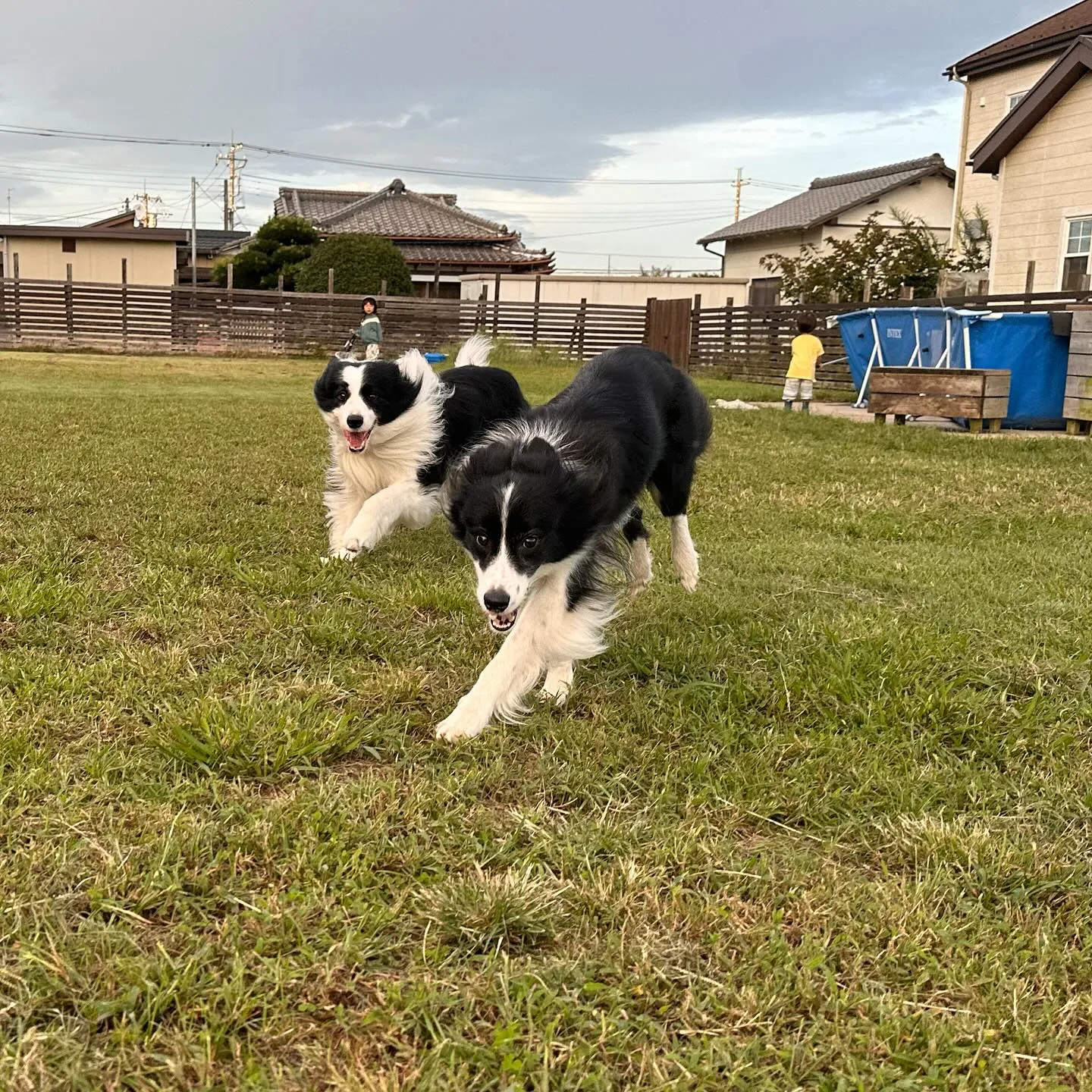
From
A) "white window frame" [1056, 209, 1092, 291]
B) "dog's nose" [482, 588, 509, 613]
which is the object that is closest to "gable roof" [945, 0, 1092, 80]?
"white window frame" [1056, 209, 1092, 291]

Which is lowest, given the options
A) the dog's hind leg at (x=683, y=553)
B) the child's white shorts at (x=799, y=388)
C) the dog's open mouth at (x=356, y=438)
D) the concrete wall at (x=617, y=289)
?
the dog's hind leg at (x=683, y=553)

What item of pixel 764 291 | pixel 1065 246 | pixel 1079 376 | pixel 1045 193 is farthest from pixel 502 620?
pixel 764 291

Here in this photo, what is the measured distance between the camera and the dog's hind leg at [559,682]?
307 centimetres

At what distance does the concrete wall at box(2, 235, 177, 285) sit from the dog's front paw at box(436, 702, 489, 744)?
36.7 meters

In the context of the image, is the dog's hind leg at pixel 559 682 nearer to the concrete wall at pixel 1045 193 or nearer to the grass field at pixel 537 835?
the grass field at pixel 537 835

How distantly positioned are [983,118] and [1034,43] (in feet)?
7.58

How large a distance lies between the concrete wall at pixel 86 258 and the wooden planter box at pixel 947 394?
3102 centimetres

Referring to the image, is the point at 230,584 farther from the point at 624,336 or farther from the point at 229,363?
the point at 624,336

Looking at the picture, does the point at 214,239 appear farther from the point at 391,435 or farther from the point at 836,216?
the point at 391,435

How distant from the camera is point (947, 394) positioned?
36.4ft

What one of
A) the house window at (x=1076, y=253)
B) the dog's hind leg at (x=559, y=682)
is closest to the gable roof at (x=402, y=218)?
the house window at (x=1076, y=253)

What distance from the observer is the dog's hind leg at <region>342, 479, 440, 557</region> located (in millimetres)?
4742

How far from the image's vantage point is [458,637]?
3.57m

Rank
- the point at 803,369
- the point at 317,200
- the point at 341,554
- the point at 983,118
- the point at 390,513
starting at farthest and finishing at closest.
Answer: the point at 317,200 < the point at 983,118 < the point at 803,369 < the point at 390,513 < the point at 341,554
